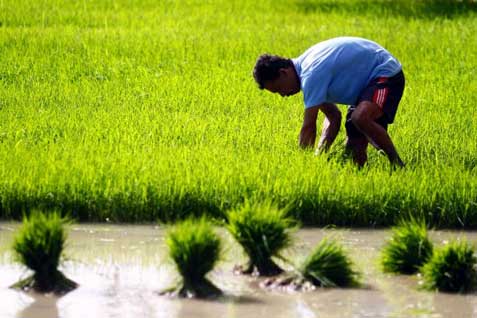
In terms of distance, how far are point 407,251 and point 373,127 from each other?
2.29m

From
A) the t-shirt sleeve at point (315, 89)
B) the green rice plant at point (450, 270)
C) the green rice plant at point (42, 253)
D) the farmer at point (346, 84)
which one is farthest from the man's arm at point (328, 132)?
the green rice plant at point (42, 253)

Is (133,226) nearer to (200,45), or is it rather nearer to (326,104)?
(326,104)

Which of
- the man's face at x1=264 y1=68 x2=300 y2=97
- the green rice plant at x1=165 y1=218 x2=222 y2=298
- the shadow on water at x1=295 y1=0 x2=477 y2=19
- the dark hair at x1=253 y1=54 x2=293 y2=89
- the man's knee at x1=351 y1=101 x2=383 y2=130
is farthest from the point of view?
the shadow on water at x1=295 y1=0 x2=477 y2=19

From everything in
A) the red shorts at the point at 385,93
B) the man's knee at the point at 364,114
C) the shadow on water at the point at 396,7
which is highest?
the shadow on water at the point at 396,7

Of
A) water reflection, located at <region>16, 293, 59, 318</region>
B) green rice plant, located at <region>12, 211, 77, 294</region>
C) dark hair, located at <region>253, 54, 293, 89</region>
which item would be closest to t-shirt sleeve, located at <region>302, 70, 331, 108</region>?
dark hair, located at <region>253, 54, 293, 89</region>

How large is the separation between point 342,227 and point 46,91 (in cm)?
512

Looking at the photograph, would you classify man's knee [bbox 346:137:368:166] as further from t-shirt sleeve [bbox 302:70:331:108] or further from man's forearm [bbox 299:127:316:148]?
t-shirt sleeve [bbox 302:70:331:108]

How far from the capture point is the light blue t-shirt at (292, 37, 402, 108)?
9.31 m

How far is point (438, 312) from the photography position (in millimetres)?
6785

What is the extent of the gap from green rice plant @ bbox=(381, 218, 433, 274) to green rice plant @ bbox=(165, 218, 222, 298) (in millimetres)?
1009

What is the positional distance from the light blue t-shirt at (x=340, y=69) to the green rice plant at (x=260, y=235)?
205 cm

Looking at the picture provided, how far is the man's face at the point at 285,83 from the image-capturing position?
9.27 m

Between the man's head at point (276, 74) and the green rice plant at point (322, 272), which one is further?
the man's head at point (276, 74)

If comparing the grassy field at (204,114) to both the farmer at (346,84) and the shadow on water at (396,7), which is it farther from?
the farmer at (346,84)
